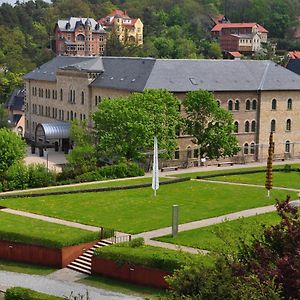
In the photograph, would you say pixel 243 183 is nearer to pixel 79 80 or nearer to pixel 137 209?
pixel 137 209

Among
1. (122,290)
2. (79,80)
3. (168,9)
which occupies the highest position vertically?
(168,9)

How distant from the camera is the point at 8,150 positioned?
4941 cm

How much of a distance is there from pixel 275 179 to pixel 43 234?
22768mm

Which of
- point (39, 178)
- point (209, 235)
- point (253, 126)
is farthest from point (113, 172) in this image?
point (253, 126)

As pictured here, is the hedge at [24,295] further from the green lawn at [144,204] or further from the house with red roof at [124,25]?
the house with red roof at [124,25]

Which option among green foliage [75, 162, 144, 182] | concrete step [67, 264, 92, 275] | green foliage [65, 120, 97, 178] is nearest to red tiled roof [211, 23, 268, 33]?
green foliage [65, 120, 97, 178]

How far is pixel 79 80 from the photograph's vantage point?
2975 inches

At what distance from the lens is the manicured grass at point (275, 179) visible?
47.2 meters

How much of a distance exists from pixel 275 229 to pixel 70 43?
399 ft

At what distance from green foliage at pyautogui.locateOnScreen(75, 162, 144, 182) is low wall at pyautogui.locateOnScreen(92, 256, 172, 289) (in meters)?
20.3

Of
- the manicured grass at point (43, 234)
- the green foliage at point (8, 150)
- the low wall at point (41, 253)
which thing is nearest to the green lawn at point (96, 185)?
the green foliage at point (8, 150)

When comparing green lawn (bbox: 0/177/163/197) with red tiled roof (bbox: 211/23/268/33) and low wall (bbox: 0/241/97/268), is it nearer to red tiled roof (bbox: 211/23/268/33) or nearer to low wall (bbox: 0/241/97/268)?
low wall (bbox: 0/241/97/268)

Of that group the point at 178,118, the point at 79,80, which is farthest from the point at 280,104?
the point at 79,80

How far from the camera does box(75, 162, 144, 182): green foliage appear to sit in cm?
4938
